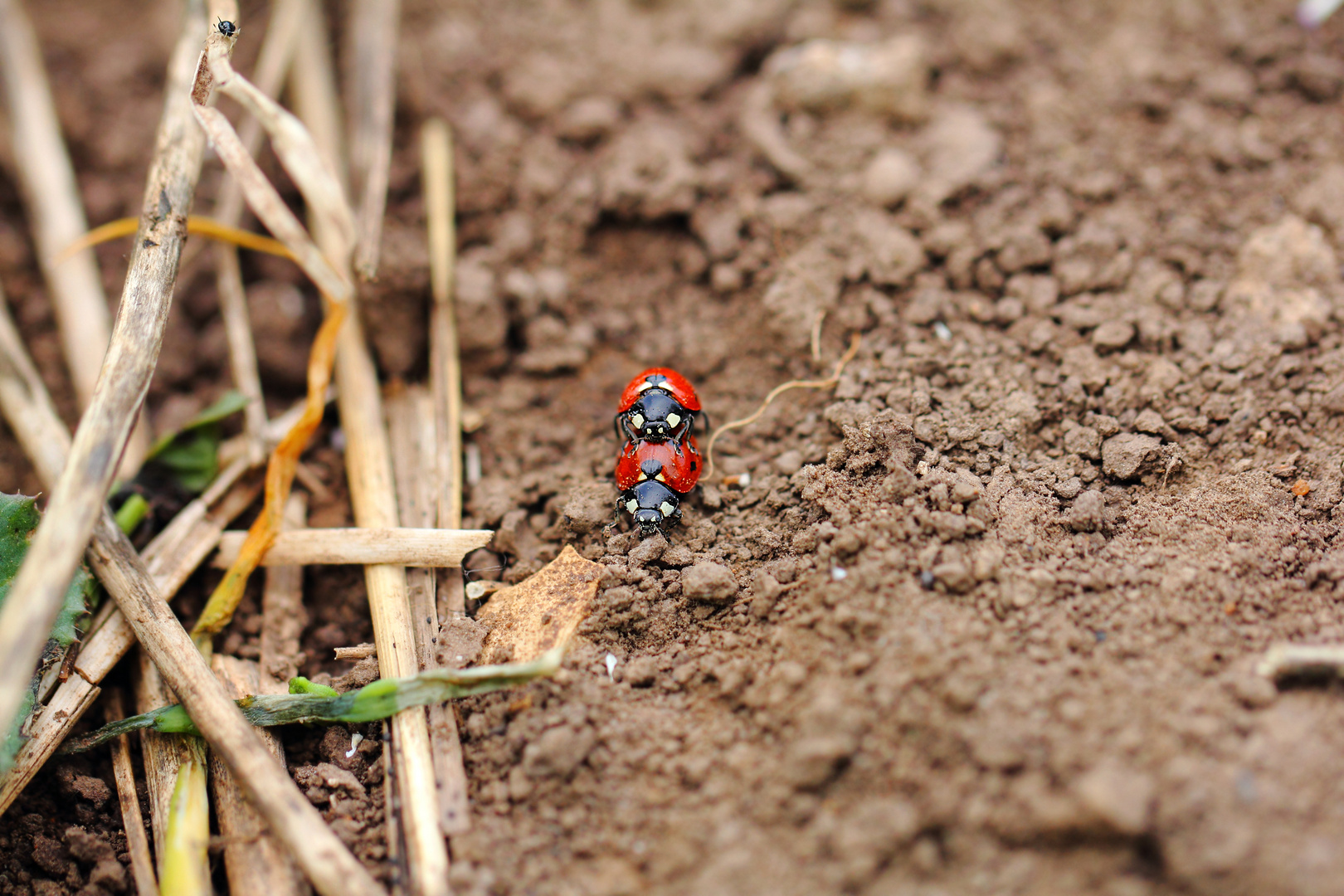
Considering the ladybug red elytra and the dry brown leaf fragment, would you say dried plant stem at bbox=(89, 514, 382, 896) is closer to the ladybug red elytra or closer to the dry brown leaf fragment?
the dry brown leaf fragment

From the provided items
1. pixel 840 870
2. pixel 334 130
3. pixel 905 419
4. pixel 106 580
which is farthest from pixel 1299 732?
pixel 334 130

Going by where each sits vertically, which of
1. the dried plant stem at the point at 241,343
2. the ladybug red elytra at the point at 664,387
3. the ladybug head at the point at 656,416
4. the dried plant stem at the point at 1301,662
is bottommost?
the dried plant stem at the point at 1301,662

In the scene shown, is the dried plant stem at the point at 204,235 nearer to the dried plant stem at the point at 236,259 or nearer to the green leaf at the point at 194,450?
the dried plant stem at the point at 236,259

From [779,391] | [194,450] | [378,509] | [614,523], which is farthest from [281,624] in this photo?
[779,391]

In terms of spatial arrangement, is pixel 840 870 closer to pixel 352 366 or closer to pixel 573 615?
pixel 573 615

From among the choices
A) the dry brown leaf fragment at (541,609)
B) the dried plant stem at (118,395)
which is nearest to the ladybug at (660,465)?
the dry brown leaf fragment at (541,609)

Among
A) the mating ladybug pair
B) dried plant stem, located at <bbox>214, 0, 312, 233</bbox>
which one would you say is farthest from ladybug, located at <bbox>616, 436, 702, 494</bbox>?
dried plant stem, located at <bbox>214, 0, 312, 233</bbox>

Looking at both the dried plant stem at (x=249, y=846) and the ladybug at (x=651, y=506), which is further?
the ladybug at (x=651, y=506)
